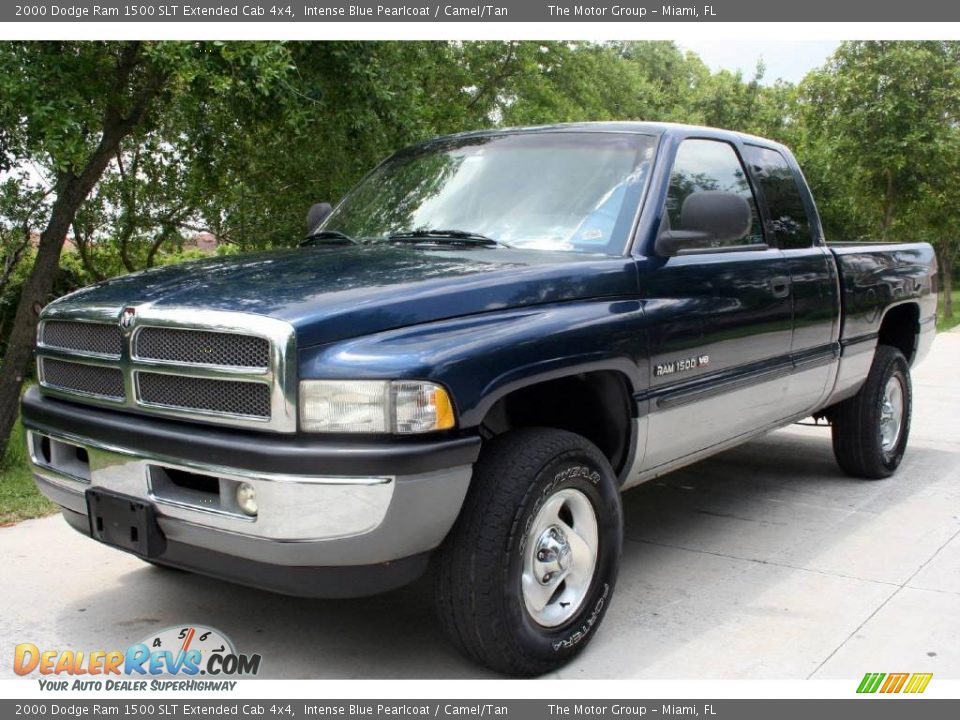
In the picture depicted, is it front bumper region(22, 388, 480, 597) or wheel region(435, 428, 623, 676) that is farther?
wheel region(435, 428, 623, 676)

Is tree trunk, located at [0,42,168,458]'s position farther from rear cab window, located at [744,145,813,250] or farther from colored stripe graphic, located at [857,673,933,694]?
colored stripe graphic, located at [857,673,933,694]

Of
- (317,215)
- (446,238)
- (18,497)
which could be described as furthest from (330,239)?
(18,497)

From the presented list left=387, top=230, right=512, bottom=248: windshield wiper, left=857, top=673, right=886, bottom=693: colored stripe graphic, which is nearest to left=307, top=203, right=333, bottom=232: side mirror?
left=387, top=230, right=512, bottom=248: windshield wiper

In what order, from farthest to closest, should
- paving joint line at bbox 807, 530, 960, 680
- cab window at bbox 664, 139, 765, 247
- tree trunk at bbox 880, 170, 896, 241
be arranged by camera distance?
1. tree trunk at bbox 880, 170, 896, 241
2. cab window at bbox 664, 139, 765, 247
3. paving joint line at bbox 807, 530, 960, 680

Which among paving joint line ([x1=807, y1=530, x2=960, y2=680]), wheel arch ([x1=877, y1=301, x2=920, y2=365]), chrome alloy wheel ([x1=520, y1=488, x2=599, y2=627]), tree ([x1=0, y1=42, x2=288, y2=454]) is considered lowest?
paving joint line ([x1=807, y1=530, x2=960, y2=680])

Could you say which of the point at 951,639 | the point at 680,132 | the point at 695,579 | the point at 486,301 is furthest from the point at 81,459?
the point at 951,639

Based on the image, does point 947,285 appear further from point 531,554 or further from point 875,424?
point 531,554

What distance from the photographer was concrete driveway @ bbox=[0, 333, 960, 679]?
11.8ft

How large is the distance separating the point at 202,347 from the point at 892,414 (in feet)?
15.7

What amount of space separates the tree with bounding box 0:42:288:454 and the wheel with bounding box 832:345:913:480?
4.13 meters

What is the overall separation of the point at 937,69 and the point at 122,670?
725 inches

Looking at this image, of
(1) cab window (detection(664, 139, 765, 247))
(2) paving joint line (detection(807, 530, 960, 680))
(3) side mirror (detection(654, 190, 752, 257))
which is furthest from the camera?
(1) cab window (detection(664, 139, 765, 247))

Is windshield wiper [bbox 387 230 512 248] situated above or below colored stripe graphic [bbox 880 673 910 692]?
above

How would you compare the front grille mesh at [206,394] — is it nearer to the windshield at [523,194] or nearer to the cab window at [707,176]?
the windshield at [523,194]
